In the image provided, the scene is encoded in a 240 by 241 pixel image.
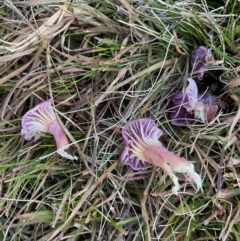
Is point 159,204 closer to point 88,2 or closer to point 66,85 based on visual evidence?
point 66,85

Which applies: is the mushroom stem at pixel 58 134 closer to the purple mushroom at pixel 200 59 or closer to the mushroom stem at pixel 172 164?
the mushroom stem at pixel 172 164

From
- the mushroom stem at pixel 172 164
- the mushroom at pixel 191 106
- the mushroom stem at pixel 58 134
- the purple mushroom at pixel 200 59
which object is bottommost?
the mushroom stem at pixel 58 134

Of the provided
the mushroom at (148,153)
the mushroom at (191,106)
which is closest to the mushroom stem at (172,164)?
the mushroom at (148,153)

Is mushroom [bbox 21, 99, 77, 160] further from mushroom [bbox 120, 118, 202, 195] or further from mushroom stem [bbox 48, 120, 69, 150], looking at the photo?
mushroom [bbox 120, 118, 202, 195]

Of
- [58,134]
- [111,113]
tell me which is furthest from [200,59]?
[58,134]

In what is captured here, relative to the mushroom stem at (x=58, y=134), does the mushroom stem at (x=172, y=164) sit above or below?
above

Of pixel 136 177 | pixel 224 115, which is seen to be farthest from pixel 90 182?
pixel 224 115

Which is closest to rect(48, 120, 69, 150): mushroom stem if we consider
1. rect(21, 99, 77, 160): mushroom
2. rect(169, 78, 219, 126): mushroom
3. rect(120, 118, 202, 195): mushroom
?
rect(21, 99, 77, 160): mushroom
